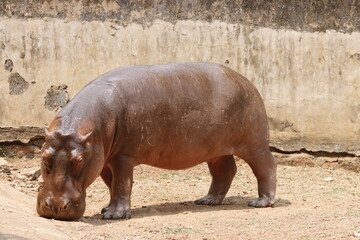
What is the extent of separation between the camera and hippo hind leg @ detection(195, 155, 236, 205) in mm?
10109

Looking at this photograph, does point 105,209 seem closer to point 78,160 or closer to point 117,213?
point 117,213

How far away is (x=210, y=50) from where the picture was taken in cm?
1219

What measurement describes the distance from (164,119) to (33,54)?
3.67 meters

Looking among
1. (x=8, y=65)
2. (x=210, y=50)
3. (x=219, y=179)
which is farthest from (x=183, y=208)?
(x=8, y=65)

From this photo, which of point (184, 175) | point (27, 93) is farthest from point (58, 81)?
point (184, 175)

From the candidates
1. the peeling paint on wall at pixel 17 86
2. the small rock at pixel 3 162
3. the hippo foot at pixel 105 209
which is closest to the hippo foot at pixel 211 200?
the hippo foot at pixel 105 209

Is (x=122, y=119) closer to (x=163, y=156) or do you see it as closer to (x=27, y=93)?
(x=163, y=156)

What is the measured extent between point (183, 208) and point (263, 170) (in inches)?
40.3

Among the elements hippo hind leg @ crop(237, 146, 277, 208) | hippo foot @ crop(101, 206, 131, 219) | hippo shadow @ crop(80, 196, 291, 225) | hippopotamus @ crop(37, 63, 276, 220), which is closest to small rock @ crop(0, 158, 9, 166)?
hippopotamus @ crop(37, 63, 276, 220)

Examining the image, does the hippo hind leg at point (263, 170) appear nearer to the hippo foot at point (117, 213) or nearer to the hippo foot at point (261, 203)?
the hippo foot at point (261, 203)

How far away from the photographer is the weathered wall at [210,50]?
1209 centimetres

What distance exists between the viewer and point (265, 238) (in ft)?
24.8

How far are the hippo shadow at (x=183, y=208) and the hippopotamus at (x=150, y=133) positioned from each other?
0.50 feet

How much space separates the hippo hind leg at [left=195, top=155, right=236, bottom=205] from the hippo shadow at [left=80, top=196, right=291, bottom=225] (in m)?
0.11
